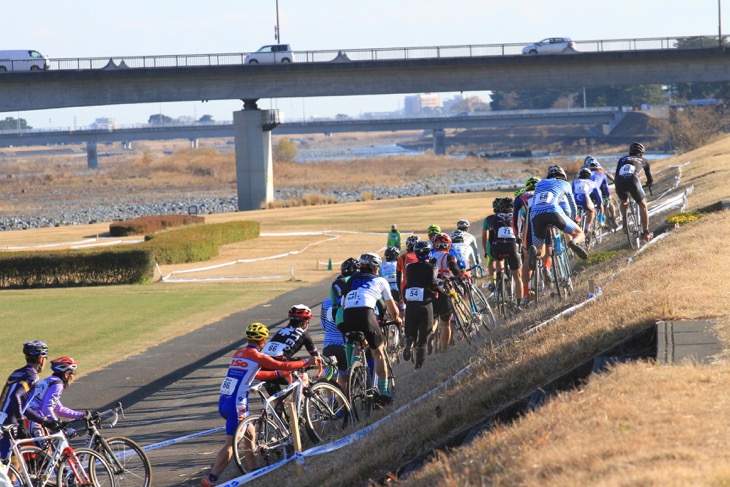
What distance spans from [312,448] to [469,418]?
1.95 metres

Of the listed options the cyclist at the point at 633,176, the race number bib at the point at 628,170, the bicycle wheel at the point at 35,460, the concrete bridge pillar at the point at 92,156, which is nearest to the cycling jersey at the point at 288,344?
the bicycle wheel at the point at 35,460

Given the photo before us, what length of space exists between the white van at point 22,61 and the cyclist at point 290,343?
55.7 meters

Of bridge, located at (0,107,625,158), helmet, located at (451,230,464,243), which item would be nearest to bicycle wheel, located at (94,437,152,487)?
helmet, located at (451,230,464,243)

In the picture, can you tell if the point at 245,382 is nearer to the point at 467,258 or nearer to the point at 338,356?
the point at 338,356

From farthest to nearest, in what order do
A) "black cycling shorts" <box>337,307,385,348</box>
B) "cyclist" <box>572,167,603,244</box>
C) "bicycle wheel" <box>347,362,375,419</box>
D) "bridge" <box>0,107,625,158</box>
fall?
"bridge" <box>0,107,625,158</box>, "cyclist" <box>572,167,603,244</box>, "black cycling shorts" <box>337,307,385,348</box>, "bicycle wheel" <box>347,362,375,419</box>

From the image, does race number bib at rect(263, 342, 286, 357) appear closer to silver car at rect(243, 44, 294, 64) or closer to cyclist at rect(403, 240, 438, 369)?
cyclist at rect(403, 240, 438, 369)

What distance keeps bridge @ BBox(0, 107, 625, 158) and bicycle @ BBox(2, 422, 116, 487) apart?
461 feet

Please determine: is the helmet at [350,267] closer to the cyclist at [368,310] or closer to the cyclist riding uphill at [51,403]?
the cyclist at [368,310]

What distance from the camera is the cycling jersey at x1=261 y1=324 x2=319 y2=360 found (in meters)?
12.5

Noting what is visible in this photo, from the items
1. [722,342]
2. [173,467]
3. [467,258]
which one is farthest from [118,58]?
[722,342]

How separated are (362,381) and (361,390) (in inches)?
4.5

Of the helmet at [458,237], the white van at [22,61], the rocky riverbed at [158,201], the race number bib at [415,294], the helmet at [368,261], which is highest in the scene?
the white van at [22,61]

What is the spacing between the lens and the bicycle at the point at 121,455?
37.1ft

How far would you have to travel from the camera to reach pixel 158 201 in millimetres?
102938
